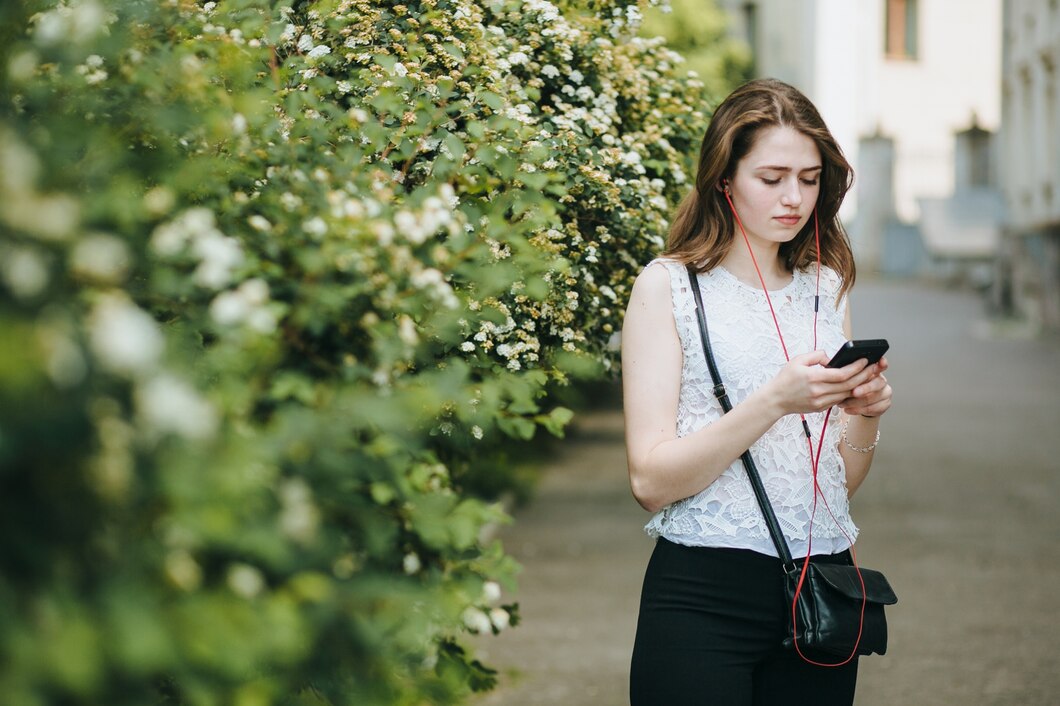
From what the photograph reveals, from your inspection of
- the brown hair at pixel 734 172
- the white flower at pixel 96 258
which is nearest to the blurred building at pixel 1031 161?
the brown hair at pixel 734 172

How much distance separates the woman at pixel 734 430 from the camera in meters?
2.76

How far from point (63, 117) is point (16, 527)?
1.48 ft

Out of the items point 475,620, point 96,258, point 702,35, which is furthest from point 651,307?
point 702,35

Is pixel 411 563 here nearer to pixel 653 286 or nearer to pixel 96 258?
pixel 96 258

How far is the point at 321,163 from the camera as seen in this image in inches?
76.7

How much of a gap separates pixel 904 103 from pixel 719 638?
152 feet

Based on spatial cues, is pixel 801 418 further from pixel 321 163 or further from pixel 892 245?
pixel 892 245

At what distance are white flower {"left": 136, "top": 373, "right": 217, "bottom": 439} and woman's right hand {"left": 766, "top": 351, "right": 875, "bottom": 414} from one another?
5.36 ft

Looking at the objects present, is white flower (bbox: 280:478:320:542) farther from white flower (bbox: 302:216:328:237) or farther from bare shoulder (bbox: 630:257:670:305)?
bare shoulder (bbox: 630:257:670:305)

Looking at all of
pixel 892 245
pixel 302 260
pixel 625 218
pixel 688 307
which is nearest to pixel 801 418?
pixel 688 307

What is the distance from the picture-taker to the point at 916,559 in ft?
28.1

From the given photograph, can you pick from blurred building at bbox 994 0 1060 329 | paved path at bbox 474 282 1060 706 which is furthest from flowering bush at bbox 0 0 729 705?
blurred building at bbox 994 0 1060 329

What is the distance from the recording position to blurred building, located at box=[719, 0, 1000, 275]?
38.9m

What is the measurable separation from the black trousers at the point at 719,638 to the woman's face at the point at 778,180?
700mm
